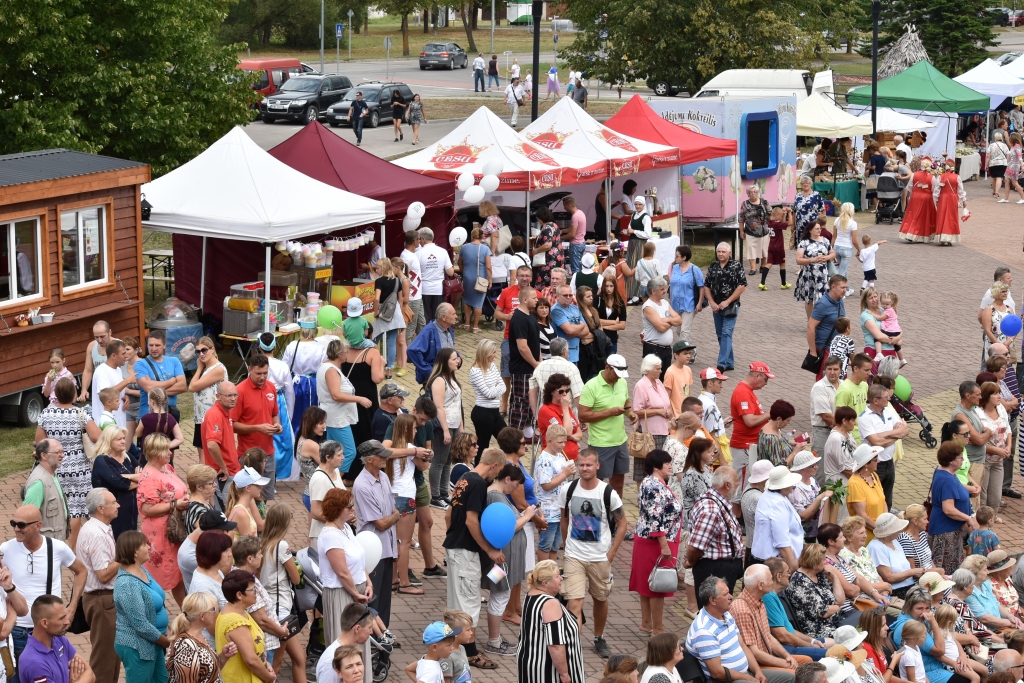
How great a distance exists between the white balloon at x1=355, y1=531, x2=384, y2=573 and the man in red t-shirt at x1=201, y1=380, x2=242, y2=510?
2.05 metres

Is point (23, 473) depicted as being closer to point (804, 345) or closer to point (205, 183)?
point (205, 183)

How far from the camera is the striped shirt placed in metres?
7.57

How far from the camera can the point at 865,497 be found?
9.93 m

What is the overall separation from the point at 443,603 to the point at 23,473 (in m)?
4.92

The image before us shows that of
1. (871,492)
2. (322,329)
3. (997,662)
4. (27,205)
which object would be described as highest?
(27,205)

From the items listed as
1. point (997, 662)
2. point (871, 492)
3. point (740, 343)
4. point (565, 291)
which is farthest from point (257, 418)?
point (740, 343)

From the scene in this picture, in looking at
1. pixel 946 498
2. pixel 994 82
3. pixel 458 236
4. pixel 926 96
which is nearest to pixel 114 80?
pixel 458 236

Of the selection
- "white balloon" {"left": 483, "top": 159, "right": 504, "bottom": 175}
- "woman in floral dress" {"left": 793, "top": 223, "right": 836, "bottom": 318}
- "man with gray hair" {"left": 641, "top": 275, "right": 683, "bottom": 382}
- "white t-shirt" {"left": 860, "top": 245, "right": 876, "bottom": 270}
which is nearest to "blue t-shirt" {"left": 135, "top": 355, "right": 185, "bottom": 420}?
"man with gray hair" {"left": 641, "top": 275, "right": 683, "bottom": 382}

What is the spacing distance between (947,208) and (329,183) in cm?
1415

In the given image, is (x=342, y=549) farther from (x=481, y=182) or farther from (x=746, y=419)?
(x=481, y=182)

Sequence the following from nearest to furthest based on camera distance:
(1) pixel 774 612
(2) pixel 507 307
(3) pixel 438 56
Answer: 1. (1) pixel 774 612
2. (2) pixel 507 307
3. (3) pixel 438 56

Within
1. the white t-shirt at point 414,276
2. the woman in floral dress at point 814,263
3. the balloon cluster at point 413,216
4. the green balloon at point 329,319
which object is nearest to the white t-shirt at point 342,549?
the green balloon at point 329,319

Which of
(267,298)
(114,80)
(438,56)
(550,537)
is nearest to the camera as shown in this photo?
(550,537)

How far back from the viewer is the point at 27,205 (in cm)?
1291
